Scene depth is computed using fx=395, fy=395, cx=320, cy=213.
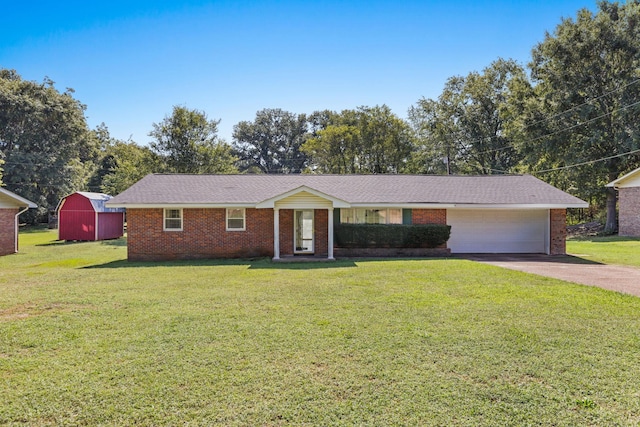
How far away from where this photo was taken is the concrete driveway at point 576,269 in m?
9.54

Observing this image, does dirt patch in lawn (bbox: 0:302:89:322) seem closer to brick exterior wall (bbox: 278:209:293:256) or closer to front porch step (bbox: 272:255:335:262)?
front porch step (bbox: 272:255:335:262)

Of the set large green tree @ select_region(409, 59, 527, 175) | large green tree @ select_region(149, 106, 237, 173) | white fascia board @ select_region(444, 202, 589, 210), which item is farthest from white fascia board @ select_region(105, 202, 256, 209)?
large green tree @ select_region(409, 59, 527, 175)

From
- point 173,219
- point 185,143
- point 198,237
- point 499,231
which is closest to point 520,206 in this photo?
point 499,231

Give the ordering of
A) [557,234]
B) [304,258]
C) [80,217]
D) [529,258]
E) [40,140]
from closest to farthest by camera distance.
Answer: [304,258]
[529,258]
[557,234]
[80,217]
[40,140]

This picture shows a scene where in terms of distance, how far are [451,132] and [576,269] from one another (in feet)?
99.3

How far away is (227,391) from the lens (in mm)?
3936

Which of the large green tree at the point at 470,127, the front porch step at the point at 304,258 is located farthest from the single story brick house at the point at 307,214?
the large green tree at the point at 470,127

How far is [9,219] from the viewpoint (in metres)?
17.5

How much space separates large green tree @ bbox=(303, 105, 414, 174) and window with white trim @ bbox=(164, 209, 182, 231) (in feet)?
85.5

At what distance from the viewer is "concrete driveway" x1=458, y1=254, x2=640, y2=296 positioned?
954 cm

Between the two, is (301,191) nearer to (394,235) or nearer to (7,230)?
(394,235)

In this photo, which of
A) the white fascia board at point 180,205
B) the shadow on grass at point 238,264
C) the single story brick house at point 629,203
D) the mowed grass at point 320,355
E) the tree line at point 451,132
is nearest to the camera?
the mowed grass at point 320,355

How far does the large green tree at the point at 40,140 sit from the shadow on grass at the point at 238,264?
30746mm

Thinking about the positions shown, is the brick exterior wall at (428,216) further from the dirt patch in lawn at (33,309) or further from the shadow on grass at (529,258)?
the dirt patch in lawn at (33,309)
